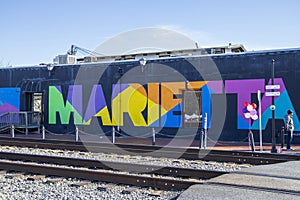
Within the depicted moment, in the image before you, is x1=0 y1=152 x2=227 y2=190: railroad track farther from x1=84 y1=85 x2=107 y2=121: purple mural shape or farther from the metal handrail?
the metal handrail

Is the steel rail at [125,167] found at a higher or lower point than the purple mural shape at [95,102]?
lower

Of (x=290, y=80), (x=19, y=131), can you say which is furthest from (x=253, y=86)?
(x=19, y=131)

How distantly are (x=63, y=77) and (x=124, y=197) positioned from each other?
65.3 ft

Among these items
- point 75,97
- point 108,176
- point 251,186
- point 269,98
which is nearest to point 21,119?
point 75,97

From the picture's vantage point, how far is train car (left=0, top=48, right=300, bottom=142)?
2008 cm

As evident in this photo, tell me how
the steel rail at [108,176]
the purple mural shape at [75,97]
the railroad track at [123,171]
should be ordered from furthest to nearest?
1. the purple mural shape at [75,97]
2. the railroad track at [123,171]
3. the steel rail at [108,176]

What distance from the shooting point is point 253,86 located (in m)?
20.6

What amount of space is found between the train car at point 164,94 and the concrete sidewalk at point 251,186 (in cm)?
758

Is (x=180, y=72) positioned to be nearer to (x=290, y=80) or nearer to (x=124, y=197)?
(x=290, y=80)

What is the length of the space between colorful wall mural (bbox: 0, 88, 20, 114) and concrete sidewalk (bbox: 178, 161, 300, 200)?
74.0 feet

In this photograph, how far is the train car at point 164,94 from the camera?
20078mm

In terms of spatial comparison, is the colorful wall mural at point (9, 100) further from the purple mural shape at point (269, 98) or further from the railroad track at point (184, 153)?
the purple mural shape at point (269, 98)

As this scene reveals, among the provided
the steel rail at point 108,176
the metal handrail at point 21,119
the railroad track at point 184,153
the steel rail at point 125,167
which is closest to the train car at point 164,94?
the metal handrail at point 21,119

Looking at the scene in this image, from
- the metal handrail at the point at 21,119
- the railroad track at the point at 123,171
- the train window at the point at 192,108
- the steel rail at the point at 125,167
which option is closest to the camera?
the railroad track at the point at 123,171
